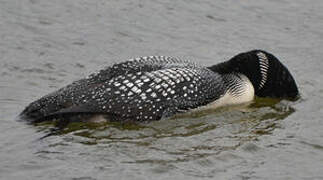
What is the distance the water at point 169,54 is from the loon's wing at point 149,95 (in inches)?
5.5

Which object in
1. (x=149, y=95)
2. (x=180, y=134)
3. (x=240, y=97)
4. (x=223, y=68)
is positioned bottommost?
(x=180, y=134)

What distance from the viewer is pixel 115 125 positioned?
679 centimetres

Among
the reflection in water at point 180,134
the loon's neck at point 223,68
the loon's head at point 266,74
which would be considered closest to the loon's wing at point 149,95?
the reflection in water at point 180,134

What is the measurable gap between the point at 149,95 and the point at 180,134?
44 cm

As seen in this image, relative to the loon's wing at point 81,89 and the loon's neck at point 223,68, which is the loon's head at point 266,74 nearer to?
the loon's neck at point 223,68

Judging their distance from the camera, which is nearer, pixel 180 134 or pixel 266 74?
pixel 180 134

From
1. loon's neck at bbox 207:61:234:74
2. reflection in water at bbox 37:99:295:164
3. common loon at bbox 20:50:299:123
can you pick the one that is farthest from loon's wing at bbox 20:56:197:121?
loon's neck at bbox 207:61:234:74

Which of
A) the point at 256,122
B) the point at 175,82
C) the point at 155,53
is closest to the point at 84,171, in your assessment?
the point at 175,82

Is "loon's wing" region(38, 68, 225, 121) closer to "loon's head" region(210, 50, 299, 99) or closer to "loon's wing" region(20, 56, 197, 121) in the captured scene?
"loon's wing" region(20, 56, 197, 121)

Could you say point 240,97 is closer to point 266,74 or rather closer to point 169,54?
point 266,74

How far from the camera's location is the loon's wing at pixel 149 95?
6723 mm

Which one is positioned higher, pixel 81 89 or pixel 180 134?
pixel 81 89

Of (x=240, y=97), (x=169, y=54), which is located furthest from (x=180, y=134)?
(x=169, y=54)

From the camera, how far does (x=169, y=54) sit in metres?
8.91
